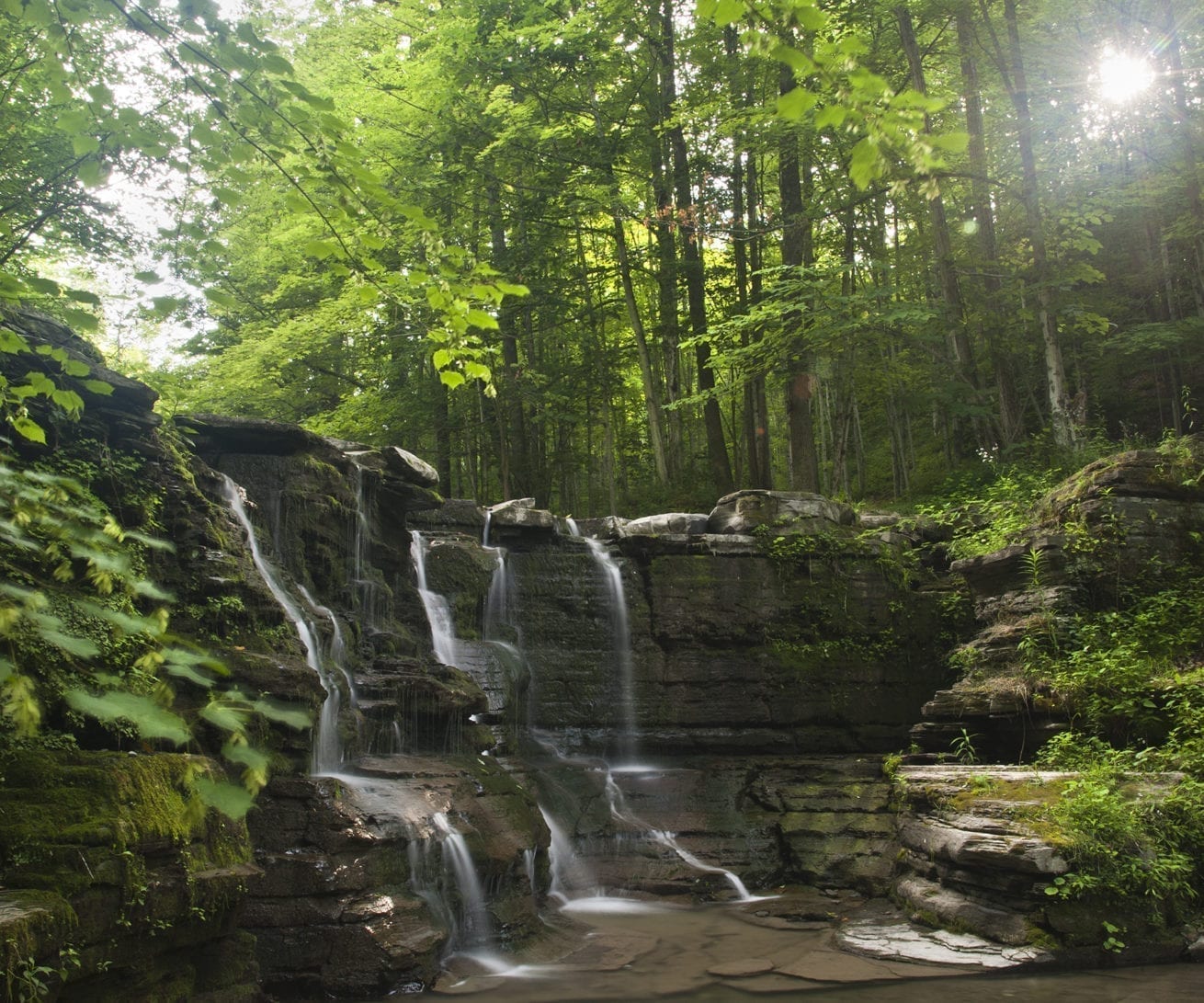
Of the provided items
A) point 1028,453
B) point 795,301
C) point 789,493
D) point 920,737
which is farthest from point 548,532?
point 1028,453

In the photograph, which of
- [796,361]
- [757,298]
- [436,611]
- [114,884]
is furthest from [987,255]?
A: [114,884]

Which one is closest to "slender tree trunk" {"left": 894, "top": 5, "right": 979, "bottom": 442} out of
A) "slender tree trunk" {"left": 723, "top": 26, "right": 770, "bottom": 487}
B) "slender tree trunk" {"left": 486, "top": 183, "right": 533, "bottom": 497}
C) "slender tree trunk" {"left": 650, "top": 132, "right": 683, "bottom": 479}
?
"slender tree trunk" {"left": 723, "top": 26, "right": 770, "bottom": 487}

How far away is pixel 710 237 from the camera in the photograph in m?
17.0

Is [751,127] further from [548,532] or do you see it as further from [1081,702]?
[1081,702]

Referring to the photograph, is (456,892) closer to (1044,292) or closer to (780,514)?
(780,514)

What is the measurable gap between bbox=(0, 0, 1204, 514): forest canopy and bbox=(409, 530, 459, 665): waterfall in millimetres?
4087

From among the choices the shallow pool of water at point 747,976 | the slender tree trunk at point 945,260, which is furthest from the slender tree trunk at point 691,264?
the shallow pool of water at point 747,976

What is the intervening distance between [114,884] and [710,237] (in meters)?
15.0

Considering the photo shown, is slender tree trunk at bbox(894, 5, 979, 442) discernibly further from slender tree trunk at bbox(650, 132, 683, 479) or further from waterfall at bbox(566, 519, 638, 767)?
waterfall at bbox(566, 519, 638, 767)

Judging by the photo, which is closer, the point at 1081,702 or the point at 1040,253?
the point at 1081,702

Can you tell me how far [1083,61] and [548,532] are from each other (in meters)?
13.7

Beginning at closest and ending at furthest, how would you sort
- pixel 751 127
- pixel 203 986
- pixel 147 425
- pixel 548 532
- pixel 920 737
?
pixel 203 986 → pixel 147 425 → pixel 920 737 → pixel 548 532 → pixel 751 127

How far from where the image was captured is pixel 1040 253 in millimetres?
Answer: 13508

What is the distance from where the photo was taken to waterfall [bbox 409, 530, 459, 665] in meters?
11.3
